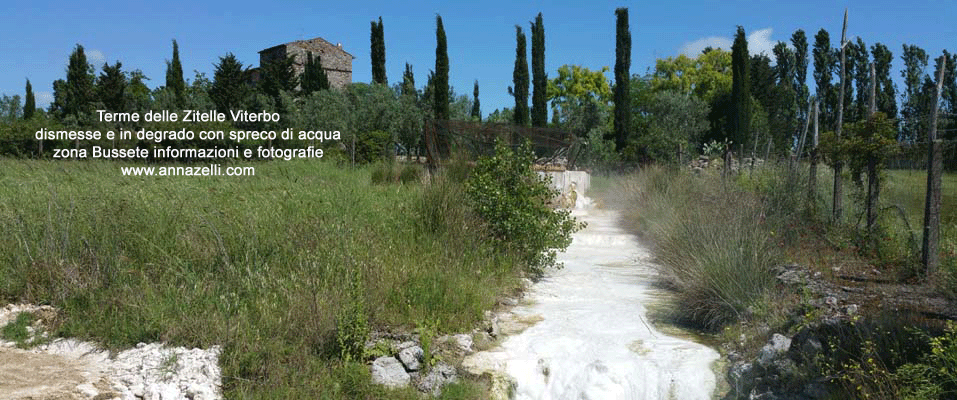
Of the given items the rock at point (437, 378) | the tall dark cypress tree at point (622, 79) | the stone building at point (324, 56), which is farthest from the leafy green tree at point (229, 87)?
the rock at point (437, 378)

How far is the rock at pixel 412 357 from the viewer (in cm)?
471

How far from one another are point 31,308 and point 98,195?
1689 mm

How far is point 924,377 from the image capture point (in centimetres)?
329

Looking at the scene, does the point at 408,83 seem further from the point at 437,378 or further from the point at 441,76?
the point at 437,378

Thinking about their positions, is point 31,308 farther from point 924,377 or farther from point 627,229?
point 627,229

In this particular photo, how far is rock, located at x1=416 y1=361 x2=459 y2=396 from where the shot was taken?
4.62 metres

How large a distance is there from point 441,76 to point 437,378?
75.1 feet

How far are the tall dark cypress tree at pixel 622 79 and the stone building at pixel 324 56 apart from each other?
1829 cm

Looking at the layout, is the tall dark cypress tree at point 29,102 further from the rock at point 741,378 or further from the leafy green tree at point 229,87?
the rock at point 741,378

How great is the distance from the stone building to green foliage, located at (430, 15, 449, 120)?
13939 millimetres

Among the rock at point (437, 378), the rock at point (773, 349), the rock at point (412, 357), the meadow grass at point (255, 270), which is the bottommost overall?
the rock at point (437, 378)

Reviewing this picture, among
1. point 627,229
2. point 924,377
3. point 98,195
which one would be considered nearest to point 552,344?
point 924,377

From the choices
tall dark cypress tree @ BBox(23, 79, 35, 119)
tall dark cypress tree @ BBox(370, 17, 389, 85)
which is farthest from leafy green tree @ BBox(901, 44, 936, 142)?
tall dark cypress tree @ BBox(23, 79, 35, 119)

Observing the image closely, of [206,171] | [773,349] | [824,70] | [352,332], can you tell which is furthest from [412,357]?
[824,70]
